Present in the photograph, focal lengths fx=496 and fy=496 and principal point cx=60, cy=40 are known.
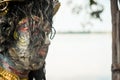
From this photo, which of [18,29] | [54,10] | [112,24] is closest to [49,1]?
[54,10]

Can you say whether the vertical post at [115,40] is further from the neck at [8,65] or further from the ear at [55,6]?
the neck at [8,65]

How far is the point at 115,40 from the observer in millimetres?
4230

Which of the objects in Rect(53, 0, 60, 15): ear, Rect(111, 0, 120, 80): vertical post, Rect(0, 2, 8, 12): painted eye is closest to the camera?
Rect(0, 2, 8, 12): painted eye

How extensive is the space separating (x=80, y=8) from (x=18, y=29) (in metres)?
2.82

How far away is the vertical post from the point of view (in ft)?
13.6

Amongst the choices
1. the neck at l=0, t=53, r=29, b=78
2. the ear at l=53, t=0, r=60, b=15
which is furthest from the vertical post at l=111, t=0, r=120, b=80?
the neck at l=0, t=53, r=29, b=78

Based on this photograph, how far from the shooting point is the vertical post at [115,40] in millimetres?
4152

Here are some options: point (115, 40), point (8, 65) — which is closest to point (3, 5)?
point (8, 65)

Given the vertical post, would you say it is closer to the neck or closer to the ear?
the ear

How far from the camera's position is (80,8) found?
4.46m

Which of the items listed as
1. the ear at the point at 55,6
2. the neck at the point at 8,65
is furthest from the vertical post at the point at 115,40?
the neck at the point at 8,65

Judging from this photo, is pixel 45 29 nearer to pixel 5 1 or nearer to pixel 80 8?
pixel 5 1

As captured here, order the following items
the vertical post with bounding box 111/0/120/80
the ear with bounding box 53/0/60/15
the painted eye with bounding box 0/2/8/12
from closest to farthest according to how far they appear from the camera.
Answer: the painted eye with bounding box 0/2/8/12 → the ear with bounding box 53/0/60/15 → the vertical post with bounding box 111/0/120/80

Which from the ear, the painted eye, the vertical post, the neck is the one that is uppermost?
the painted eye
